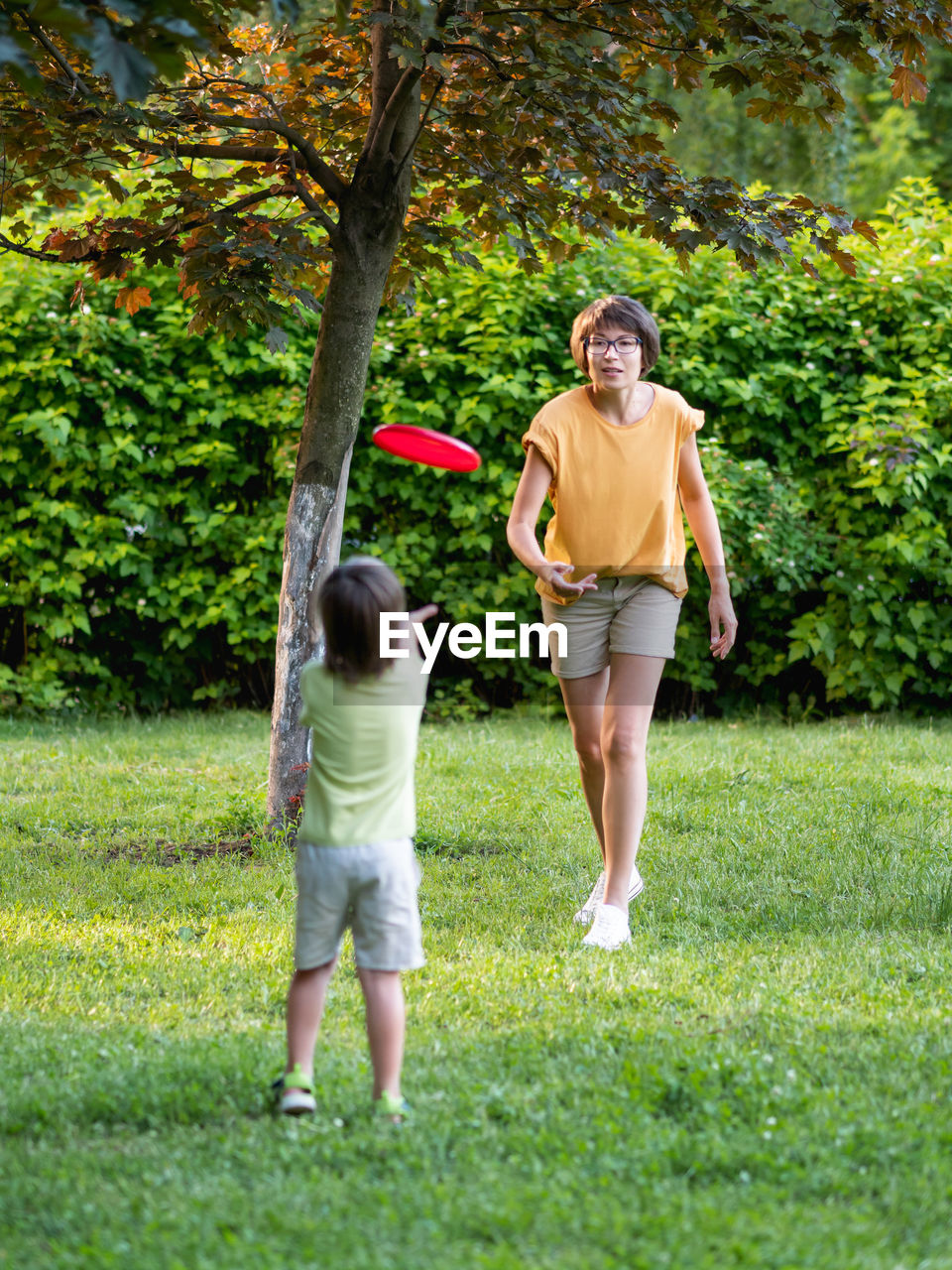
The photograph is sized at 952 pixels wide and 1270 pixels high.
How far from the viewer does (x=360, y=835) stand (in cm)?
276

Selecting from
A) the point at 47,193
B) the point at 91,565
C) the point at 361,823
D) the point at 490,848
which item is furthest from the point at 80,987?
the point at 91,565

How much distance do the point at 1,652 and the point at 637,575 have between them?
5748mm

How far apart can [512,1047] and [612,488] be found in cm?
174

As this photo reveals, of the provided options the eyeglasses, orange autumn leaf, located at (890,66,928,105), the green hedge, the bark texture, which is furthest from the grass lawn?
orange autumn leaf, located at (890,66,928,105)

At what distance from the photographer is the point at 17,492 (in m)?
8.31

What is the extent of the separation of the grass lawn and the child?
0.18 m

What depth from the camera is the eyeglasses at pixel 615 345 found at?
13.5 feet

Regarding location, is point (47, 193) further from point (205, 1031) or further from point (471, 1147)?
point (471, 1147)

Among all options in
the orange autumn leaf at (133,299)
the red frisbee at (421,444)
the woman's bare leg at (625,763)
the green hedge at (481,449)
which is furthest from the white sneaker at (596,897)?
the green hedge at (481,449)

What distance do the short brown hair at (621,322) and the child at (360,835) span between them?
1.64 meters

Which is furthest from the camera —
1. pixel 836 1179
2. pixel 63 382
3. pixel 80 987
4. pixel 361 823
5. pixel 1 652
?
pixel 1 652

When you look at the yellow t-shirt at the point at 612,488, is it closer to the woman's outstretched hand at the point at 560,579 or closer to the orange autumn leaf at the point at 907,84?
the woman's outstretched hand at the point at 560,579

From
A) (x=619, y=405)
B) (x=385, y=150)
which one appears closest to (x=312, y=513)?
(x=385, y=150)

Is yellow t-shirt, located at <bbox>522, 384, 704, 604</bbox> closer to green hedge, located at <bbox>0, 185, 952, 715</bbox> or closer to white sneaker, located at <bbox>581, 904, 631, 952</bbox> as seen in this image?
white sneaker, located at <bbox>581, 904, 631, 952</bbox>
